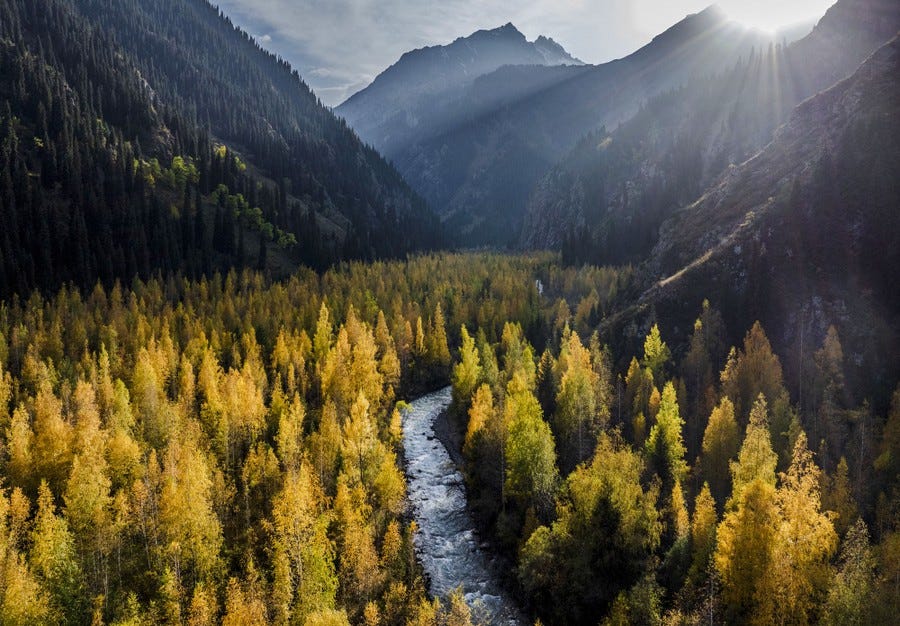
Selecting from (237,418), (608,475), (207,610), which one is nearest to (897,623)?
(608,475)

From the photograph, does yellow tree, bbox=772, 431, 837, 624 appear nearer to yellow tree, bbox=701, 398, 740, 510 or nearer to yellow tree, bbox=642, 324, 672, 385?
yellow tree, bbox=701, 398, 740, 510

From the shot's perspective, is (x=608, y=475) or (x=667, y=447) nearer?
(x=608, y=475)

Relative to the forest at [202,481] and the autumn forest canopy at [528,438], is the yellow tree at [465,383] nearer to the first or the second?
the autumn forest canopy at [528,438]

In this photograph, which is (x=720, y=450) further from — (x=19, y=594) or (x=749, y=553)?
(x=19, y=594)

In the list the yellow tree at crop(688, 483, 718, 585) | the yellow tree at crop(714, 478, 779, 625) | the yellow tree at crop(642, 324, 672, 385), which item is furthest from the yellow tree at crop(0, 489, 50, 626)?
the yellow tree at crop(642, 324, 672, 385)

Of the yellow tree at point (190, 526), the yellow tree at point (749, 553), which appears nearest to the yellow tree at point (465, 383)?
the yellow tree at point (190, 526)

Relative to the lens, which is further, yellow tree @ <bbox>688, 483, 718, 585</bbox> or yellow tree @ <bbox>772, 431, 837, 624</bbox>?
yellow tree @ <bbox>688, 483, 718, 585</bbox>

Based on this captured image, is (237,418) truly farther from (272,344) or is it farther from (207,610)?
(272,344)
